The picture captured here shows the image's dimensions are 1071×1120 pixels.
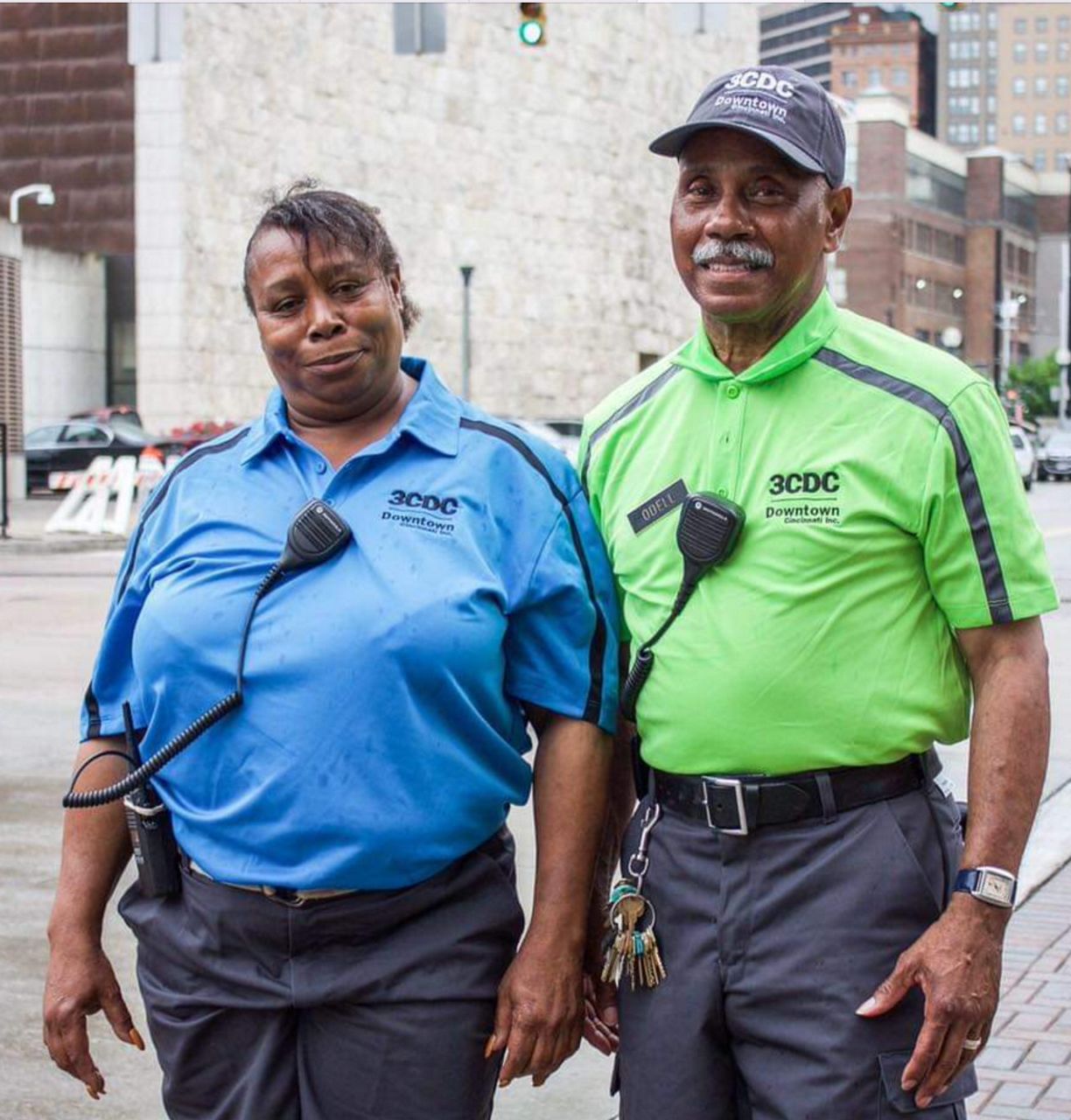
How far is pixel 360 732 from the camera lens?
9.75 feet

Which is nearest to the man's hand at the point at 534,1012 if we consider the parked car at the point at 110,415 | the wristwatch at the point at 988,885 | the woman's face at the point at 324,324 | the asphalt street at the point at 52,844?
the wristwatch at the point at 988,885

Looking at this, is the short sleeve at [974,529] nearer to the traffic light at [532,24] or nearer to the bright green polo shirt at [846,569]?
the bright green polo shirt at [846,569]

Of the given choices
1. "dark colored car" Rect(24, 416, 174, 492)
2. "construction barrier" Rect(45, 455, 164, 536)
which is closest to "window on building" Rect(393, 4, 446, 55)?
"construction barrier" Rect(45, 455, 164, 536)

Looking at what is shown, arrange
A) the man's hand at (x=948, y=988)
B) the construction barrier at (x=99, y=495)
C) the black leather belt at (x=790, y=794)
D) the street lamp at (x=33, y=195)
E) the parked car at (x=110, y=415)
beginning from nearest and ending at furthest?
the man's hand at (x=948, y=988) < the black leather belt at (x=790, y=794) < the construction barrier at (x=99, y=495) < the parked car at (x=110, y=415) < the street lamp at (x=33, y=195)

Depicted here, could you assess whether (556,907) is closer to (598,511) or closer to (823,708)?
(823,708)

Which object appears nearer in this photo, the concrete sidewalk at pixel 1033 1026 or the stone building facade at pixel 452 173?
the concrete sidewalk at pixel 1033 1026

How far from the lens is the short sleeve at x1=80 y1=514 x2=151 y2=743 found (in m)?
3.28

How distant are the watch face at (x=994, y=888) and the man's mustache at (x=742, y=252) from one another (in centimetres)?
97

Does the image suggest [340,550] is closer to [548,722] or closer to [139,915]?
[548,722]

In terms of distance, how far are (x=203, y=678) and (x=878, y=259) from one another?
11747 centimetres

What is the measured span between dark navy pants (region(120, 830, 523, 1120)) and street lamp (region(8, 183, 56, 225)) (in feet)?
143

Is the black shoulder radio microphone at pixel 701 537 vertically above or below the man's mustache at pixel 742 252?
below

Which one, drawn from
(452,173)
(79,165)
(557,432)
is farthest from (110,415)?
(452,173)

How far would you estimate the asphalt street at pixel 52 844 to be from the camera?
5.27 metres
